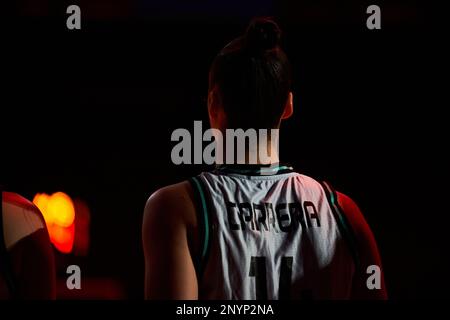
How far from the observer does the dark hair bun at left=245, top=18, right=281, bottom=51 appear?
5.57ft

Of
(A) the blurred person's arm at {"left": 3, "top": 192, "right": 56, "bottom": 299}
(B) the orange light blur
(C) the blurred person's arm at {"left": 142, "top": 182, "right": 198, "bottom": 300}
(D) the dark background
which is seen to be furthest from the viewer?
(B) the orange light blur

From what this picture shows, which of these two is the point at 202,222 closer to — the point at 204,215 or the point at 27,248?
the point at 204,215

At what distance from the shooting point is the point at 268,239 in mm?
1660

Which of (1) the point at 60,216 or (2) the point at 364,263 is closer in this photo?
(2) the point at 364,263

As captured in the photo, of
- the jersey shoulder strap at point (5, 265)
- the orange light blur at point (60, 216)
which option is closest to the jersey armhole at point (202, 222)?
the jersey shoulder strap at point (5, 265)

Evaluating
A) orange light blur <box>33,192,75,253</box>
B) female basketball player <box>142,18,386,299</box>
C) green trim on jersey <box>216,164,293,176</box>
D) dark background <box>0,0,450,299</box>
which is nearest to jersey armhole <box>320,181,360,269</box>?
female basketball player <box>142,18,386,299</box>

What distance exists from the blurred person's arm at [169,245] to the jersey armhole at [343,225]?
0.39 metres

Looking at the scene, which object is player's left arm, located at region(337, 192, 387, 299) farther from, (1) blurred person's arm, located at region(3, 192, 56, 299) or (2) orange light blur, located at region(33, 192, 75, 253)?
(2) orange light blur, located at region(33, 192, 75, 253)

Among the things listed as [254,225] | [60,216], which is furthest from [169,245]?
[60,216]

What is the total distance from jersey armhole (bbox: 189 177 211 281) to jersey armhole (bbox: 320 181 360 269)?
347 millimetres

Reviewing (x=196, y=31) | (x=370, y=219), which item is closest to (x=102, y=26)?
(x=196, y=31)

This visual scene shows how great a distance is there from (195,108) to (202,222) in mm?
4561

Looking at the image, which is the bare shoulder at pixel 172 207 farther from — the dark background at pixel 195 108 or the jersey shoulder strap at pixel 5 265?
the dark background at pixel 195 108

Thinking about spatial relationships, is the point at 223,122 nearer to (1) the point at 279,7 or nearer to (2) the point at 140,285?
(1) the point at 279,7
